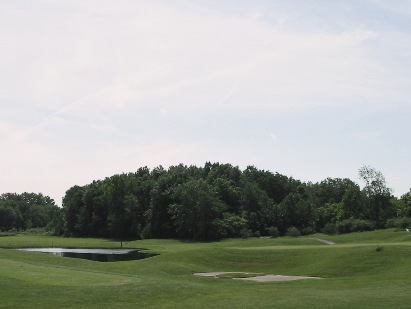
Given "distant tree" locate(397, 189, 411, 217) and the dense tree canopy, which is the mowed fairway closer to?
the dense tree canopy

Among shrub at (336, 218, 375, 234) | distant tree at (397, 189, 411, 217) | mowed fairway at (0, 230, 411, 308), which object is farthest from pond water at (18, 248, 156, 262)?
distant tree at (397, 189, 411, 217)

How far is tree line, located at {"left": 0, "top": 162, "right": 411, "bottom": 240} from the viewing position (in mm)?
107062

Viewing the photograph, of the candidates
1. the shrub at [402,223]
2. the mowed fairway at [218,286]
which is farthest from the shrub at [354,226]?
the mowed fairway at [218,286]

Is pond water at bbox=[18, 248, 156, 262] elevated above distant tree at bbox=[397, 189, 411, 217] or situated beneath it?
situated beneath

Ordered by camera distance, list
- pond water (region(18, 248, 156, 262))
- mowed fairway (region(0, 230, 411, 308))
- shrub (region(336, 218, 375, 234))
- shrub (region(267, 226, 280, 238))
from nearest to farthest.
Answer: mowed fairway (region(0, 230, 411, 308))
pond water (region(18, 248, 156, 262))
shrub (region(336, 218, 375, 234))
shrub (region(267, 226, 280, 238))

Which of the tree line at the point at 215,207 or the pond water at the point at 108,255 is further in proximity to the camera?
the tree line at the point at 215,207

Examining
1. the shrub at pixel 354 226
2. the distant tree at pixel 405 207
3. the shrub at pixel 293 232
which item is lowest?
the shrub at pixel 293 232

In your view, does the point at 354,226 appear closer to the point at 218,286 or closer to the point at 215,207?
the point at 215,207

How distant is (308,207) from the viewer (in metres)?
114

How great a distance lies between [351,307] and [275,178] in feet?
389

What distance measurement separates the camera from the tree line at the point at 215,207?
107062 mm

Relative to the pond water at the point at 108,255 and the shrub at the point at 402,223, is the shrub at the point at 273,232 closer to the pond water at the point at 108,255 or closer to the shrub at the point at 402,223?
the shrub at the point at 402,223

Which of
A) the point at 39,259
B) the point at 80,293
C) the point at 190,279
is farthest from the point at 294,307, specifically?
the point at 39,259

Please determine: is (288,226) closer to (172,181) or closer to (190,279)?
(172,181)
